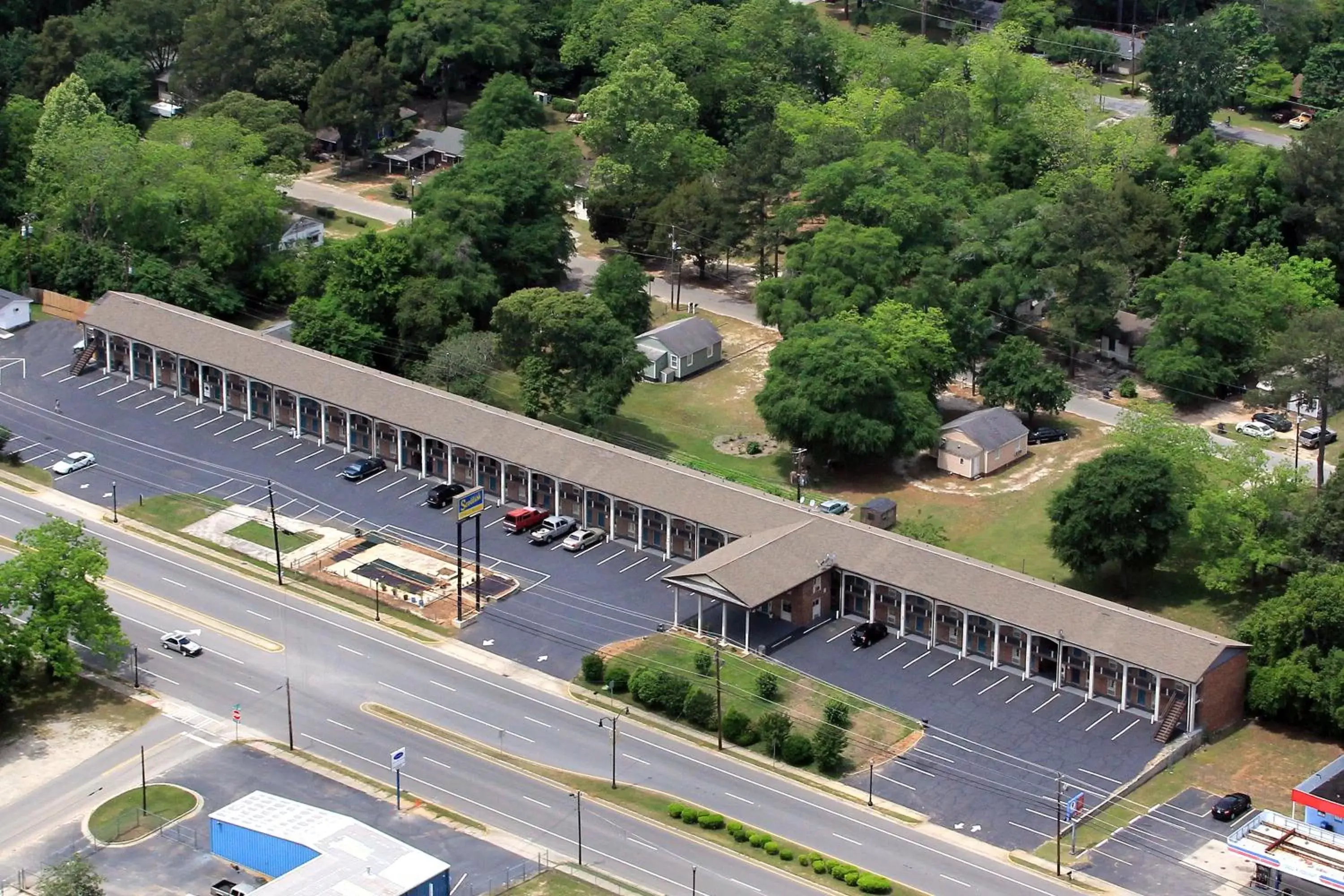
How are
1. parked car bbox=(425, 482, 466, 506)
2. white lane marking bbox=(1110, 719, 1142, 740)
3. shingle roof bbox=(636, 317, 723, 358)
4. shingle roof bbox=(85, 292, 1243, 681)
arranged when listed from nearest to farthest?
white lane marking bbox=(1110, 719, 1142, 740) < shingle roof bbox=(85, 292, 1243, 681) < parked car bbox=(425, 482, 466, 506) < shingle roof bbox=(636, 317, 723, 358)

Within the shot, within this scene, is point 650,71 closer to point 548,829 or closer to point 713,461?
point 713,461

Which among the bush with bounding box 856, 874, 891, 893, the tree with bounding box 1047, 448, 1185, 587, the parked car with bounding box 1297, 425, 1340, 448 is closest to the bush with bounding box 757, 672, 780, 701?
the bush with bounding box 856, 874, 891, 893

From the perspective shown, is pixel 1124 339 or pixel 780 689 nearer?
pixel 780 689

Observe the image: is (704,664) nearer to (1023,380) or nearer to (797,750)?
(797,750)

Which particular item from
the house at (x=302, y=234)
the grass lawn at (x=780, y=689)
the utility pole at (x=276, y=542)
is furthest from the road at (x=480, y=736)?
the house at (x=302, y=234)

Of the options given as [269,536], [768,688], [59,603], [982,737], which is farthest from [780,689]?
[59,603]

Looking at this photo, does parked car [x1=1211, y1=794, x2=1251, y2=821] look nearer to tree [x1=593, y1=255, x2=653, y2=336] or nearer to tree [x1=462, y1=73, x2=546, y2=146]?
tree [x1=593, y1=255, x2=653, y2=336]
